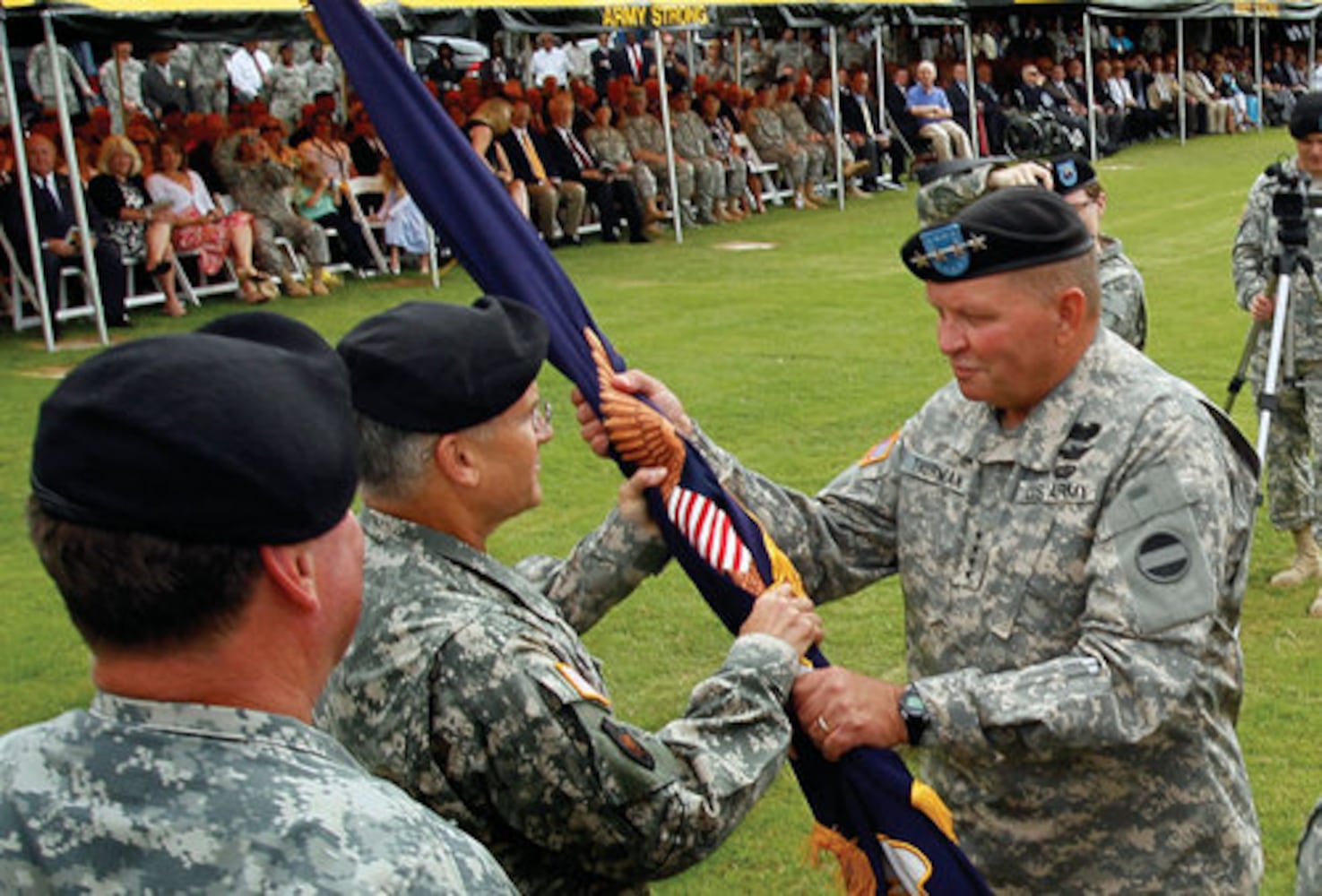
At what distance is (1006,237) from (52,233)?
13103 mm

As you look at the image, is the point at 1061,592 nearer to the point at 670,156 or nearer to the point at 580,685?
the point at 580,685

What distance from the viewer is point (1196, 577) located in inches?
111

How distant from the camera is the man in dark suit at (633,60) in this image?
88.4 feet

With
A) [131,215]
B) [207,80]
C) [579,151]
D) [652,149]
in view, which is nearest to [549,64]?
[652,149]

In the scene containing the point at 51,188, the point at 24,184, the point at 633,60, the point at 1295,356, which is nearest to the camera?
the point at 1295,356

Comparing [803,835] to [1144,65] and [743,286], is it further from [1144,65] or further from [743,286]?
[1144,65]

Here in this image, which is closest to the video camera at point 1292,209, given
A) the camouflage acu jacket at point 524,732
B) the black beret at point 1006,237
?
the black beret at point 1006,237

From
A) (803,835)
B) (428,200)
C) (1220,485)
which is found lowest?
(803,835)

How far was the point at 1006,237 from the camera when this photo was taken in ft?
9.82

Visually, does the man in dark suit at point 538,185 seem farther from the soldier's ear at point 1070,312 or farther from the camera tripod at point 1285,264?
the soldier's ear at point 1070,312

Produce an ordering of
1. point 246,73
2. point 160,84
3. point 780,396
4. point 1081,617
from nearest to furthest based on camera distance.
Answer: point 1081,617 < point 780,396 < point 160,84 < point 246,73

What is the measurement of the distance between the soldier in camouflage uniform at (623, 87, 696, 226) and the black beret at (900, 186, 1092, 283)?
18.1m

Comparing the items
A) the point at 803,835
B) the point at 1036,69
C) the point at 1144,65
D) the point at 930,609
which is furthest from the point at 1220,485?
A: the point at 1144,65

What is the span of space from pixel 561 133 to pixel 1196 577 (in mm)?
18155
